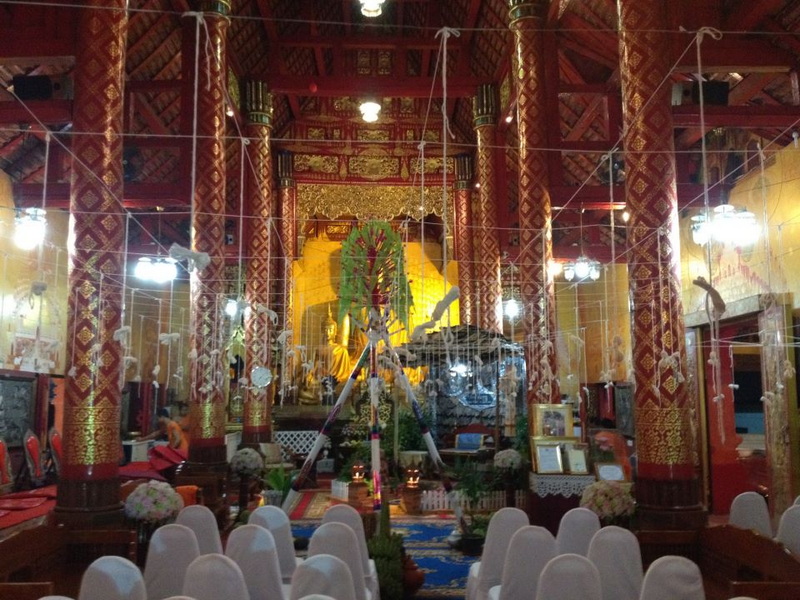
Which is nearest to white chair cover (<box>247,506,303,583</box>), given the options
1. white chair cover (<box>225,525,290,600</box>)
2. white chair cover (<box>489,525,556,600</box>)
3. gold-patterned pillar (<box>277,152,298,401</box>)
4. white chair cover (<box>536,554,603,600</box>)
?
white chair cover (<box>225,525,290,600</box>)

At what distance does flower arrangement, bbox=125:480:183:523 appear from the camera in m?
7.00

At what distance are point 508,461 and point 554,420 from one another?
819 millimetres

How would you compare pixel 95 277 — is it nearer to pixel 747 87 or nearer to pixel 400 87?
pixel 747 87

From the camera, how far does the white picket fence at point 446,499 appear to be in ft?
32.9

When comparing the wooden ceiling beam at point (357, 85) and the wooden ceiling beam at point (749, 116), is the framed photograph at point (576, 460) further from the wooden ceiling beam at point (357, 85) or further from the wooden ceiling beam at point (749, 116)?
the wooden ceiling beam at point (357, 85)

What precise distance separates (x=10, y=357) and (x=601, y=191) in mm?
9398

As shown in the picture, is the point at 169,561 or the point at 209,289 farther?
the point at 209,289

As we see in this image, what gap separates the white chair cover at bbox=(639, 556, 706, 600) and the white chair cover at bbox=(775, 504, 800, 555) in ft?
7.64

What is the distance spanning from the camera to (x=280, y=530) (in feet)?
18.3

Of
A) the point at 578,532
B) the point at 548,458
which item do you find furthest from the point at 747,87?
the point at 578,532

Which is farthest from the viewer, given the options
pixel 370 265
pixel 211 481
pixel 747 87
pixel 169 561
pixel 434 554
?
pixel 370 265

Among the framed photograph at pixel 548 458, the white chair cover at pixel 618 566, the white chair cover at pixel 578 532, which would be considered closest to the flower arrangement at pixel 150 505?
the white chair cover at pixel 578 532

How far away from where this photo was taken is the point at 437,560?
8.26 m

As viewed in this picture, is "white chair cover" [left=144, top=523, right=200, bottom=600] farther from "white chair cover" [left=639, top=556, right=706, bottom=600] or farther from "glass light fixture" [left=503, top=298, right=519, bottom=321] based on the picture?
"glass light fixture" [left=503, top=298, right=519, bottom=321]
